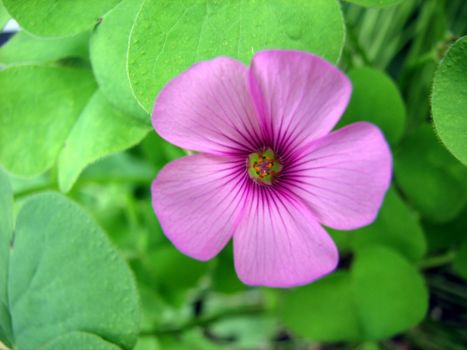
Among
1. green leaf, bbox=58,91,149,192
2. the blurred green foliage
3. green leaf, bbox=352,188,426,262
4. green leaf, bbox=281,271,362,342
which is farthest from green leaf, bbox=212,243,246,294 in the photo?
green leaf, bbox=58,91,149,192

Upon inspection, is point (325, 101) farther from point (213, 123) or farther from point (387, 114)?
point (387, 114)

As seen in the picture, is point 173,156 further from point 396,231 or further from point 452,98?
point 452,98

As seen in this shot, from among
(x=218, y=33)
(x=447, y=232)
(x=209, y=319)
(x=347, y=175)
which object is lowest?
(x=209, y=319)

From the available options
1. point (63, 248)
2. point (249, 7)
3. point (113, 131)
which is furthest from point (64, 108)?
point (249, 7)

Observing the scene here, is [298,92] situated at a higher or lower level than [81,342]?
higher

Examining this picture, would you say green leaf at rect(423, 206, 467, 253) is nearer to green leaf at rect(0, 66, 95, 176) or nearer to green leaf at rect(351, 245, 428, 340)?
green leaf at rect(351, 245, 428, 340)

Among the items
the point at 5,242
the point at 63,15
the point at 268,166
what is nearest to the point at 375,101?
the point at 268,166
